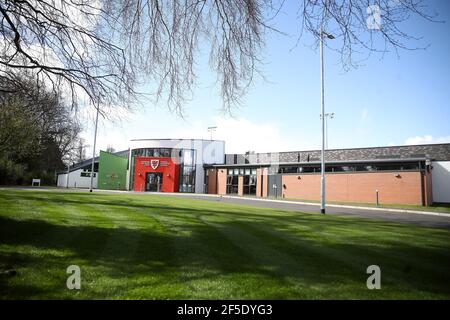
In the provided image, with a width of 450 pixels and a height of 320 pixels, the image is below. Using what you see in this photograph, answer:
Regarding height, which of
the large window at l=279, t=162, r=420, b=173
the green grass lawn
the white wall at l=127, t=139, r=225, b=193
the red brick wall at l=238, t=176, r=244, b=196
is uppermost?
the white wall at l=127, t=139, r=225, b=193

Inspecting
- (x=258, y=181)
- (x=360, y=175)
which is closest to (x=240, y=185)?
(x=258, y=181)

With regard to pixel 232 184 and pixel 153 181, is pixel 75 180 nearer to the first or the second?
Result: pixel 153 181

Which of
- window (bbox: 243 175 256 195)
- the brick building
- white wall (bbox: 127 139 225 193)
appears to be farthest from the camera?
white wall (bbox: 127 139 225 193)

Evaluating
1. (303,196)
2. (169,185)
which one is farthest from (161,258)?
(169,185)

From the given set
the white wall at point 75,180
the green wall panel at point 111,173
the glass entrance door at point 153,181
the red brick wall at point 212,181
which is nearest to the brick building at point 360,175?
the red brick wall at point 212,181

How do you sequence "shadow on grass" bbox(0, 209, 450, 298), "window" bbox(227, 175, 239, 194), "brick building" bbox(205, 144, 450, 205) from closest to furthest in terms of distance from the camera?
"shadow on grass" bbox(0, 209, 450, 298)
"brick building" bbox(205, 144, 450, 205)
"window" bbox(227, 175, 239, 194)

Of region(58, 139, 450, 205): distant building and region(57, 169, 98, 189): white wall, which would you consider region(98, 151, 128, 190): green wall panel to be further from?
region(57, 169, 98, 189): white wall

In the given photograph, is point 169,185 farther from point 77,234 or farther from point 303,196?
point 77,234

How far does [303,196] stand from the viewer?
127 ft

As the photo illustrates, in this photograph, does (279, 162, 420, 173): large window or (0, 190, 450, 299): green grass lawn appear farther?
(279, 162, 420, 173): large window

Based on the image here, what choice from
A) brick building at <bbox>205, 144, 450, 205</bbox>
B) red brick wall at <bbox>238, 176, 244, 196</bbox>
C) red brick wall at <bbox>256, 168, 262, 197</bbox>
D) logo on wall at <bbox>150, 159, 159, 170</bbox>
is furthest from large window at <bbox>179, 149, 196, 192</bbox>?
red brick wall at <bbox>256, 168, 262, 197</bbox>

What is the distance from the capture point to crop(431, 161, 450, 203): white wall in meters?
34.0

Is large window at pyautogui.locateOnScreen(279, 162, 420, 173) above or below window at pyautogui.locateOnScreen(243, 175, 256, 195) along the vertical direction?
above
